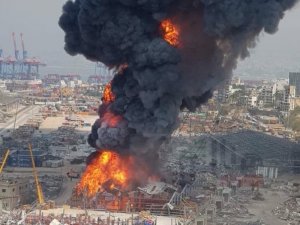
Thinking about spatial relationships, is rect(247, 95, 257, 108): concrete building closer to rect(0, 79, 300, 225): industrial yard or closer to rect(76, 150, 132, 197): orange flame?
rect(0, 79, 300, 225): industrial yard

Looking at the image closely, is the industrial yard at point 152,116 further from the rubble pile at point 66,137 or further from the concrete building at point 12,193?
the rubble pile at point 66,137

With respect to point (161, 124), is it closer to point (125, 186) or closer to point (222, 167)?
point (125, 186)

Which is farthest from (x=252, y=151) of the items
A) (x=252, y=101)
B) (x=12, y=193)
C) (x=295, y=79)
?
(x=295, y=79)

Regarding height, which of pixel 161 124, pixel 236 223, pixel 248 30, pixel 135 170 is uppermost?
pixel 248 30

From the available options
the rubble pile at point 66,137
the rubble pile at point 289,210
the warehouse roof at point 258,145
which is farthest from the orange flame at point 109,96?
the rubble pile at point 66,137

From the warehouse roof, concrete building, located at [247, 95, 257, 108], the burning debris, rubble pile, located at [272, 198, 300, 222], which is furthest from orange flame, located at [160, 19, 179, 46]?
concrete building, located at [247, 95, 257, 108]

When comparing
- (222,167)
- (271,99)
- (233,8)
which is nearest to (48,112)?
(271,99)

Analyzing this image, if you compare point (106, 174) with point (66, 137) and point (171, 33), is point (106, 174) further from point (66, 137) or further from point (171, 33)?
point (66, 137)
